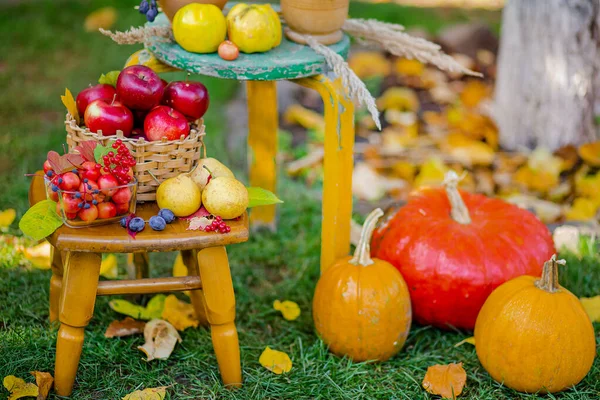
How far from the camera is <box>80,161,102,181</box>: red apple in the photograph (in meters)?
1.91

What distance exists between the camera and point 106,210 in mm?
1911

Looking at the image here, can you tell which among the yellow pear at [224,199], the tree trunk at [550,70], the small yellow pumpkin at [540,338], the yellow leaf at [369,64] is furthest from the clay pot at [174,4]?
the yellow leaf at [369,64]

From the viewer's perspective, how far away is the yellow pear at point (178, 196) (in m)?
1.99

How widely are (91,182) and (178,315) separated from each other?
0.76m

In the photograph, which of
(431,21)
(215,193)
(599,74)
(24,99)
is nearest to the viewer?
(215,193)

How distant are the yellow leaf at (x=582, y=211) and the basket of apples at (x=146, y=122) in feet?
6.45

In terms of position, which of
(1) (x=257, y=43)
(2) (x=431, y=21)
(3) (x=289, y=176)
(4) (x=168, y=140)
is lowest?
(3) (x=289, y=176)

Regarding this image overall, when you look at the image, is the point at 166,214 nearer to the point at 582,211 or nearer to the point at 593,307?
the point at 593,307

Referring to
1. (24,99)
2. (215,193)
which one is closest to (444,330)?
(215,193)

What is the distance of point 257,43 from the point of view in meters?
2.29

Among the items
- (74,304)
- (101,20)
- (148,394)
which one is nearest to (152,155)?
(74,304)

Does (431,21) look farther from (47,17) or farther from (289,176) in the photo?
(47,17)

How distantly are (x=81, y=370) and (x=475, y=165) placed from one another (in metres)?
2.36

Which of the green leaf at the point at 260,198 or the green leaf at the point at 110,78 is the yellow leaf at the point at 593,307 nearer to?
Result: the green leaf at the point at 260,198
